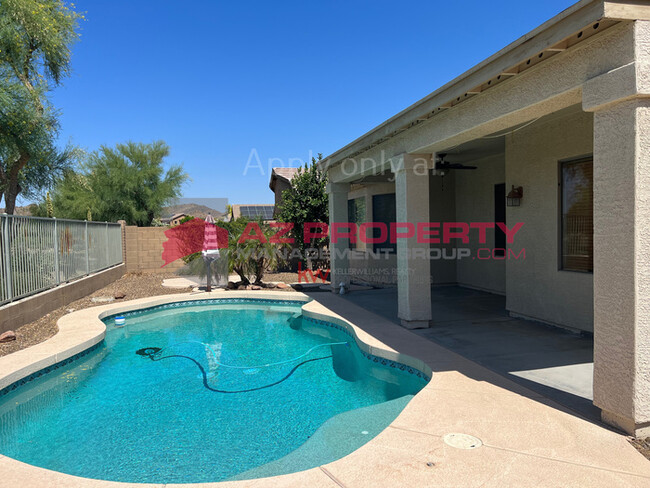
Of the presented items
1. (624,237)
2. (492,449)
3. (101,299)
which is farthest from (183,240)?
(624,237)

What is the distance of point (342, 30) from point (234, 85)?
7673 mm

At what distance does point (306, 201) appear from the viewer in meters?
17.5

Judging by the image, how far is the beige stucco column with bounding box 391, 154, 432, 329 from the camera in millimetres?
7957

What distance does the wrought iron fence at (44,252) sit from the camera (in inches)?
352

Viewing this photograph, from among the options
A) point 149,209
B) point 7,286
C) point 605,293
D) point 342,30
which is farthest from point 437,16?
point 149,209

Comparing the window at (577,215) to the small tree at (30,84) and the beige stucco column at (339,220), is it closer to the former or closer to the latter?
the beige stucco column at (339,220)

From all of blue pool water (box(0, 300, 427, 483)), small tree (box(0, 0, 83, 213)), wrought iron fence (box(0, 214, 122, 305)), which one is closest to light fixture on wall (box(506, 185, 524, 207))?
blue pool water (box(0, 300, 427, 483))

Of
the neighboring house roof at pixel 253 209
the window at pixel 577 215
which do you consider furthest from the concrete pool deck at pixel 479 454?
the neighboring house roof at pixel 253 209

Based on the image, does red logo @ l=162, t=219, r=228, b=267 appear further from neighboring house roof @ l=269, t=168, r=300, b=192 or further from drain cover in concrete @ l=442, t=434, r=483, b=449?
drain cover in concrete @ l=442, t=434, r=483, b=449

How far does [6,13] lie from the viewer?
15.4 metres

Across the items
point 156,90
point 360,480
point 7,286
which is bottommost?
point 360,480

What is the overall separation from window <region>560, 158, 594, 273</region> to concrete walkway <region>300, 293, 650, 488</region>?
11.5 feet

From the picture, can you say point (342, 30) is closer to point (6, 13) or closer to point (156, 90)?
point (156, 90)

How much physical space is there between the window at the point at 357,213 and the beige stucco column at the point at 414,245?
8.71m
